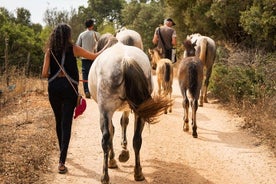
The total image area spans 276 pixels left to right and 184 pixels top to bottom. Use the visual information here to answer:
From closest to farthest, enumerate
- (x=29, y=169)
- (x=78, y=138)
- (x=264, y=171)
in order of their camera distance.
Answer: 1. (x=29, y=169)
2. (x=264, y=171)
3. (x=78, y=138)

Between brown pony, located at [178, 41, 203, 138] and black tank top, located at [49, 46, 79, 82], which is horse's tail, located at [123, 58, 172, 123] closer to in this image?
black tank top, located at [49, 46, 79, 82]

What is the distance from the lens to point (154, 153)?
679 centimetres

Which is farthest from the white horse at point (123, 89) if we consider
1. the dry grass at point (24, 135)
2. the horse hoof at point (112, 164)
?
the dry grass at point (24, 135)

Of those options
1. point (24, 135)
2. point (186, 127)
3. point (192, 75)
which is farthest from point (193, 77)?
point (24, 135)

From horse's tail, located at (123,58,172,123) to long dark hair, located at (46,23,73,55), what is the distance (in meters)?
1.08

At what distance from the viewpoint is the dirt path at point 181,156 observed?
18.6ft

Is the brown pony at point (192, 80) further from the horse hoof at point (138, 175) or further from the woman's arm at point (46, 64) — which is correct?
the woman's arm at point (46, 64)

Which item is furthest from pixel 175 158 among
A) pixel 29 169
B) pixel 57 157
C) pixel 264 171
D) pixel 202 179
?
pixel 29 169

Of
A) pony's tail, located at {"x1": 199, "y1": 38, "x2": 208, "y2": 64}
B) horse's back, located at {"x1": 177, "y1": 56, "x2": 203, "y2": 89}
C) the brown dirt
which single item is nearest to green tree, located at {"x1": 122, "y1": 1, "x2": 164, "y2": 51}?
pony's tail, located at {"x1": 199, "y1": 38, "x2": 208, "y2": 64}

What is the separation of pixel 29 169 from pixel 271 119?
5092 millimetres

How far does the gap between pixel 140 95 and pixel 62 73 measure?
4.58 feet

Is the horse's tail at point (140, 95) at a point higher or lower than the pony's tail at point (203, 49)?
lower

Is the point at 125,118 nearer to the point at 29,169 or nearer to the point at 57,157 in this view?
the point at 57,157

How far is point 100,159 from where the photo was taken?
21.2 ft
